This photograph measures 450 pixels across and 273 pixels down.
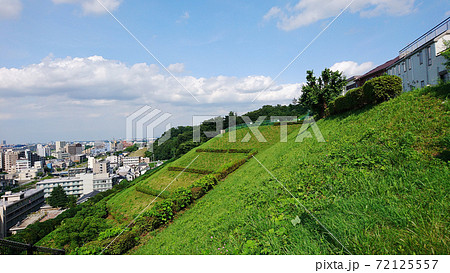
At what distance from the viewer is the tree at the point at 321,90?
19422mm

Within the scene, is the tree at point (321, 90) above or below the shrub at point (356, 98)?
above

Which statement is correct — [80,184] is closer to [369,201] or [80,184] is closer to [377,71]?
[377,71]

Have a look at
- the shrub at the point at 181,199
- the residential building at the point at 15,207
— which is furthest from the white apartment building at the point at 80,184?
the shrub at the point at 181,199

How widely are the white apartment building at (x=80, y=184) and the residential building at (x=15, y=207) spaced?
60.6 feet

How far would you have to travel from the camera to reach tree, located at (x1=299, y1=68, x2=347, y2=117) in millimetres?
19422

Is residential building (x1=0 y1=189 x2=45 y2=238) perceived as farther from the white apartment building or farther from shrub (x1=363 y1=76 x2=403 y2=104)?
shrub (x1=363 y1=76 x2=403 y2=104)

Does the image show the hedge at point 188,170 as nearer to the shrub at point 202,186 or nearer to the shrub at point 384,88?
the shrub at point 202,186

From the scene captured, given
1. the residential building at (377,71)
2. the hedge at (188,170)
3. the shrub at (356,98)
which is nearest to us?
the shrub at (356,98)

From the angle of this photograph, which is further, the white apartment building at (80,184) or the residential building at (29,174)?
the residential building at (29,174)

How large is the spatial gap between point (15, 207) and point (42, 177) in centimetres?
5857

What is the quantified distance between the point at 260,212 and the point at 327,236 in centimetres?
178

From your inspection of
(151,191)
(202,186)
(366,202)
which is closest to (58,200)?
(151,191)

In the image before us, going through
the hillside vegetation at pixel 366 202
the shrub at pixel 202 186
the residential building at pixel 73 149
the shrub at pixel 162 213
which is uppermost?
the hillside vegetation at pixel 366 202

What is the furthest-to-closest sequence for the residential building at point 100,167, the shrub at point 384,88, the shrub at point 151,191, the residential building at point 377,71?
the residential building at point 100,167 → the residential building at point 377,71 → the shrub at point 151,191 → the shrub at point 384,88
